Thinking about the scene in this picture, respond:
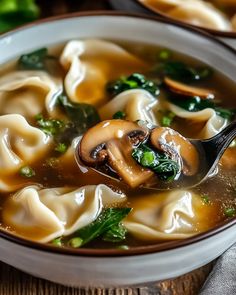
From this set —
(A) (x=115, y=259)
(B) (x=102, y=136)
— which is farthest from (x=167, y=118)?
(A) (x=115, y=259)

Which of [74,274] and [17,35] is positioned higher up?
[17,35]

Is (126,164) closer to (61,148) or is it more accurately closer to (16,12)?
(61,148)

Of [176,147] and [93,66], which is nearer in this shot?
[176,147]

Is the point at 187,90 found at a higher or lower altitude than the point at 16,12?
higher

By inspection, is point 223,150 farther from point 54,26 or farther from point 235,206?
point 54,26

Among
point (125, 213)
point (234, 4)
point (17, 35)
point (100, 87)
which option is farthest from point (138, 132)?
point (234, 4)

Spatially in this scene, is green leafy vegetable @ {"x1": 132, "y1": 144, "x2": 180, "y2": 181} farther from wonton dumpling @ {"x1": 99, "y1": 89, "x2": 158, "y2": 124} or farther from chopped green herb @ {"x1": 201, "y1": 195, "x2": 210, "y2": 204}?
wonton dumpling @ {"x1": 99, "y1": 89, "x2": 158, "y2": 124}

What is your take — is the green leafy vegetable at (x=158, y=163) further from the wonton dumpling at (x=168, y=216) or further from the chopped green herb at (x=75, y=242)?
the chopped green herb at (x=75, y=242)

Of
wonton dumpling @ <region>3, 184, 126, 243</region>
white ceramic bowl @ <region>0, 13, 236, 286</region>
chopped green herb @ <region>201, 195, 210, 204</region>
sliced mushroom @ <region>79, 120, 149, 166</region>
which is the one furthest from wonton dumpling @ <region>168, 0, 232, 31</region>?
white ceramic bowl @ <region>0, 13, 236, 286</region>
